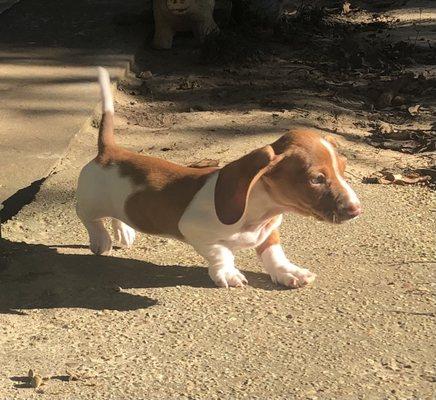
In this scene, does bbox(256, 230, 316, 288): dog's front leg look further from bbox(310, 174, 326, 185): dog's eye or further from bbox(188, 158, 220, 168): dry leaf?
bbox(188, 158, 220, 168): dry leaf

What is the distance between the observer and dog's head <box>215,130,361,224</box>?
3.47 meters

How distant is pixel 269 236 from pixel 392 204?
1310mm

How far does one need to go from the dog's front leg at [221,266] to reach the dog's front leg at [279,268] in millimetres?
129

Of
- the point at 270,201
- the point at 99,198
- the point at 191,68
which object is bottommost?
the point at 191,68

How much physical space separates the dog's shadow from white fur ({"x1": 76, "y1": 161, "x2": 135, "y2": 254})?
0.33ft

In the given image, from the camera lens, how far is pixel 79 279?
388 cm

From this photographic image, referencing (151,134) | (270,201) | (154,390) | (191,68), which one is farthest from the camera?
(191,68)

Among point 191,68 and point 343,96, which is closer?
point 343,96

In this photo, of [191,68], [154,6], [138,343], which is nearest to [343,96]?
[191,68]

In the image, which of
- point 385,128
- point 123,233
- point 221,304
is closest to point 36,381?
point 221,304

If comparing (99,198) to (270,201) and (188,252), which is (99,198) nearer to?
(188,252)

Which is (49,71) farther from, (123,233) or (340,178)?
(340,178)

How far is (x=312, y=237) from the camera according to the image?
14.5 ft

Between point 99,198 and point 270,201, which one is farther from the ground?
point 270,201
